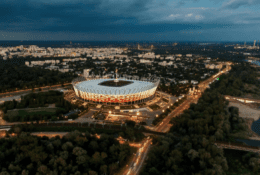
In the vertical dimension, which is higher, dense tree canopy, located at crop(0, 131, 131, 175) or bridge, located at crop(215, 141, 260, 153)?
dense tree canopy, located at crop(0, 131, 131, 175)

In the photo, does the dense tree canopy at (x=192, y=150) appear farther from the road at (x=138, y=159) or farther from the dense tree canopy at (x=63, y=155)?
the dense tree canopy at (x=63, y=155)

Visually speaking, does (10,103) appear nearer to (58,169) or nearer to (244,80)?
(58,169)

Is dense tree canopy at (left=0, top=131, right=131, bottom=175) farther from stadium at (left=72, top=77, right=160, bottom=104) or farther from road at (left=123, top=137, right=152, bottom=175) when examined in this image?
stadium at (left=72, top=77, right=160, bottom=104)

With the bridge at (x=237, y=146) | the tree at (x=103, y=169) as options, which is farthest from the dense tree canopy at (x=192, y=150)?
the tree at (x=103, y=169)

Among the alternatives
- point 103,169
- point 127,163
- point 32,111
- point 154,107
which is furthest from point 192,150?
point 32,111

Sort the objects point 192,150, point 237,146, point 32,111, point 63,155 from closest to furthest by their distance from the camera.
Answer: point 63,155
point 192,150
point 237,146
point 32,111

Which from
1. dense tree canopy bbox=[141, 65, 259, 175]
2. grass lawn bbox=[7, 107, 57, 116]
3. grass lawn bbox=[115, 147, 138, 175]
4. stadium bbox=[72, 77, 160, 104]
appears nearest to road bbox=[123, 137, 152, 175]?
grass lawn bbox=[115, 147, 138, 175]

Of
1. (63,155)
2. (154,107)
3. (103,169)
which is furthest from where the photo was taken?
(154,107)

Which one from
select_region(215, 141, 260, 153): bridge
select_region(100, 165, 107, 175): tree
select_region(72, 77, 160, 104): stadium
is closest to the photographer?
select_region(100, 165, 107, 175): tree

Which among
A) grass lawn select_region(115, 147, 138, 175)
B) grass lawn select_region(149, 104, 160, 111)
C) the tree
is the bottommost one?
grass lawn select_region(115, 147, 138, 175)

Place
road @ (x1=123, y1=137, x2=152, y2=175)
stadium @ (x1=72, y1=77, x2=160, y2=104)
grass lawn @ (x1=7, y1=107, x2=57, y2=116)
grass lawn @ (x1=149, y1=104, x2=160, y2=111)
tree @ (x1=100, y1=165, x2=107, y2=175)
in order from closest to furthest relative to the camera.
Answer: tree @ (x1=100, y1=165, x2=107, y2=175), road @ (x1=123, y1=137, x2=152, y2=175), grass lawn @ (x1=7, y1=107, x2=57, y2=116), grass lawn @ (x1=149, y1=104, x2=160, y2=111), stadium @ (x1=72, y1=77, x2=160, y2=104)

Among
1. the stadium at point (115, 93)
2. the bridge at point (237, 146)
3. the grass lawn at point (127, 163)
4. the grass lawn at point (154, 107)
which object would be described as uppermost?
the stadium at point (115, 93)

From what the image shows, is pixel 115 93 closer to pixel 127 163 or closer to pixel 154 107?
pixel 154 107
